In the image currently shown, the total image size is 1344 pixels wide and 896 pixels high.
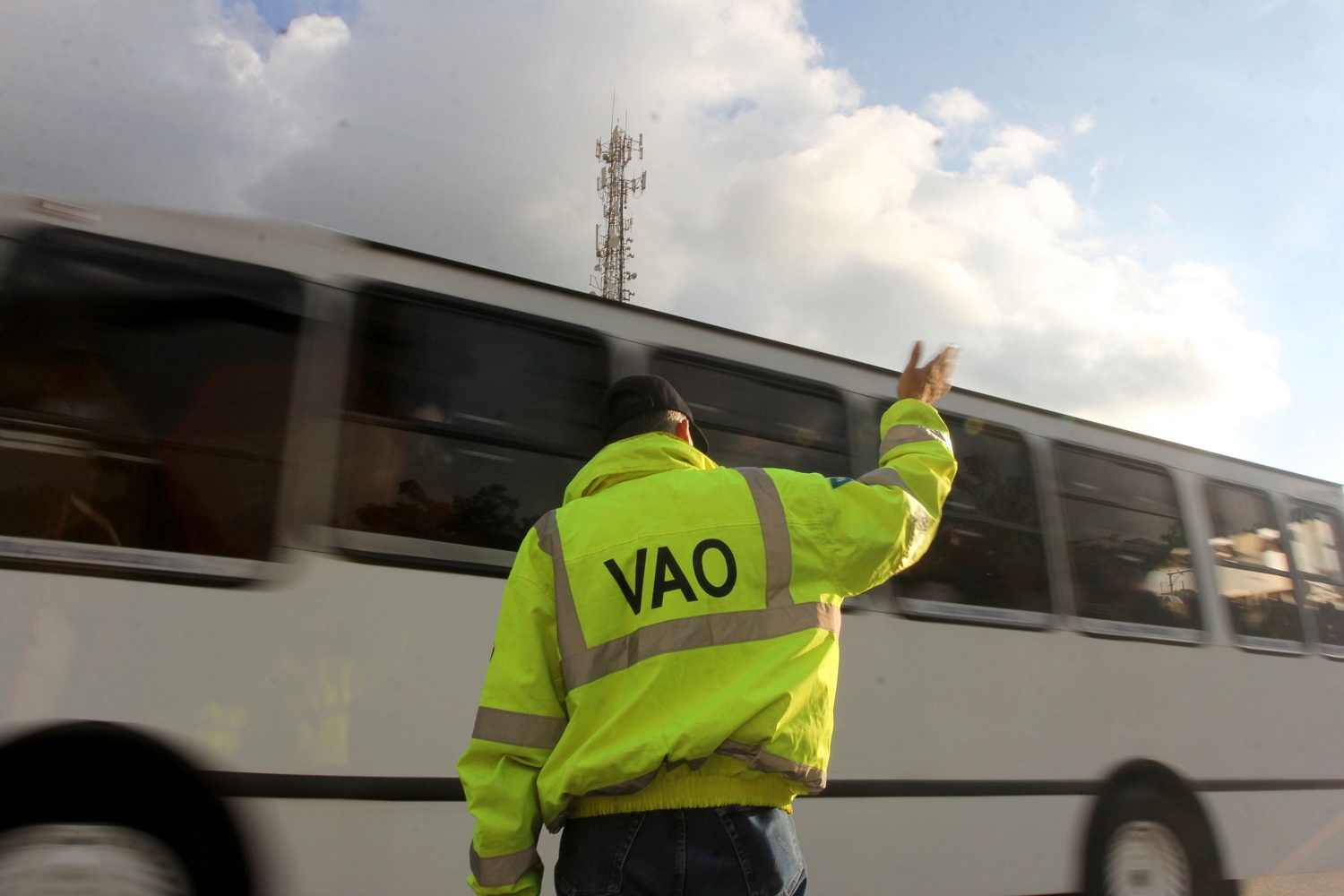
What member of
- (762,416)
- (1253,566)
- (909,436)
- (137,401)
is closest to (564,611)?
(909,436)

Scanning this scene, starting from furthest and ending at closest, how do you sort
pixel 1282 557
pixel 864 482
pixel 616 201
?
pixel 616 201 < pixel 1282 557 < pixel 864 482

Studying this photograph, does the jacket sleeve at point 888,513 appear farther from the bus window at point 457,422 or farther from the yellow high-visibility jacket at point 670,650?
the bus window at point 457,422

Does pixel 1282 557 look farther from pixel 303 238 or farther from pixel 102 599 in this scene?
pixel 102 599

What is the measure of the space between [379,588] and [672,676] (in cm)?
190

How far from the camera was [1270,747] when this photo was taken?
5.97 meters

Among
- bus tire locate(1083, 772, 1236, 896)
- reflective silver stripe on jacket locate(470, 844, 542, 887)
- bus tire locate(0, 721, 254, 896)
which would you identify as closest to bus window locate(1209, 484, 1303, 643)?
bus tire locate(1083, 772, 1236, 896)

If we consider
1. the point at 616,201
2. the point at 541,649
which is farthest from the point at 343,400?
the point at 616,201

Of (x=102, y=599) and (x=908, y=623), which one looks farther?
(x=908, y=623)

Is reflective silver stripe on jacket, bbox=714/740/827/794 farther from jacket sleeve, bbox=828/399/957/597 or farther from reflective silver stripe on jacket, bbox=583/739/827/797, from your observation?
jacket sleeve, bbox=828/399/957/597

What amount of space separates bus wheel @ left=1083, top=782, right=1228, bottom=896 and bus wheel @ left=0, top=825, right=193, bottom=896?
4294 mm

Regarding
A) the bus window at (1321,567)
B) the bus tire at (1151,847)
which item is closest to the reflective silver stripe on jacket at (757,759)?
the bus tire at (1151,847)

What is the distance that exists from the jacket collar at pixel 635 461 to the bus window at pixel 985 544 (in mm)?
2897

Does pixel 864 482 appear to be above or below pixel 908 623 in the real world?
below

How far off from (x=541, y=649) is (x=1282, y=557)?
Answer: 6.54 m
